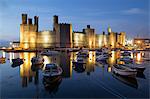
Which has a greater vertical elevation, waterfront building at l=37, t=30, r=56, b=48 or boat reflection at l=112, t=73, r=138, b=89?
waterfront building at l=37, t=30, r=56, b=48

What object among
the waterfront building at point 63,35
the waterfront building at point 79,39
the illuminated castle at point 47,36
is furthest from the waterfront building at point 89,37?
the waterfront building at point 63,35

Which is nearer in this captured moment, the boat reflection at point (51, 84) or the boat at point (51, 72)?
the boat reflection at point (51, 84)

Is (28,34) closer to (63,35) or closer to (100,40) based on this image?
(63,35)

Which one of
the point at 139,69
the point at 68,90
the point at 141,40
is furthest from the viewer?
the point at 141,40

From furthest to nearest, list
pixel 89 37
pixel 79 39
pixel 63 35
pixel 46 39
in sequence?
pixel 89 37 < pixel 79 39 < pixel 46 39 < pixel 63 35

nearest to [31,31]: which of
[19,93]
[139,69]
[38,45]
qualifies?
[38,45]

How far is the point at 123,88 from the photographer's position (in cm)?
1758

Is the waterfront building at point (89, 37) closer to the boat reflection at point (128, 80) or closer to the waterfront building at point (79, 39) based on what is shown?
the waterfront building at point (79, 39)

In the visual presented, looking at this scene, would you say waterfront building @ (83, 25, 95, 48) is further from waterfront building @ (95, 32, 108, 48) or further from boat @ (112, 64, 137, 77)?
boat @ (112, 64, 137, 77)

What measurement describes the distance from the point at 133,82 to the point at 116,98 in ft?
18.8

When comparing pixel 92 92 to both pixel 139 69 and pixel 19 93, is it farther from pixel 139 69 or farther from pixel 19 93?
pixel 139 69

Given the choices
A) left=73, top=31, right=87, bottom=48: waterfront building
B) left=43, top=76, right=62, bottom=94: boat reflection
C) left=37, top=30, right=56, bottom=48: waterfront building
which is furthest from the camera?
left=73, top=31, right=87, bottom=48: waterfront building

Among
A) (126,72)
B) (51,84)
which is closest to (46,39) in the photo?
(126,72)

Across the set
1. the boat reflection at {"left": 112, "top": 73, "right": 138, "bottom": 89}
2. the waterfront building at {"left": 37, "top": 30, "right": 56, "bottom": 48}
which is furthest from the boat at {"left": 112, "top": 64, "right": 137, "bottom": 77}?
the waterfront building at {"left": 37, "top": 30, "right": 56, "bottom": 48}
